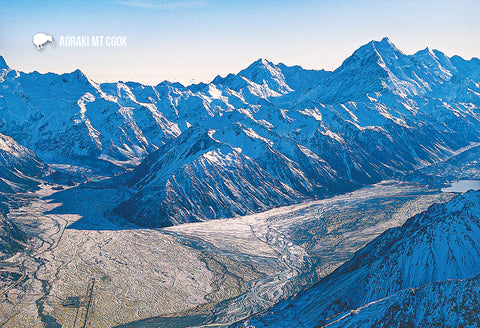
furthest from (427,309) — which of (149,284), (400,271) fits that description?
(149,284)

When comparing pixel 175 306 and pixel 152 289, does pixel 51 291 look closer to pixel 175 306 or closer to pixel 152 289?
pixel 152 289

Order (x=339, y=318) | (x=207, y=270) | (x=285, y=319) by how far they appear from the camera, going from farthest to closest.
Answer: (x=207, y=270)
(x=285, y=319)
(x=339, y=318)

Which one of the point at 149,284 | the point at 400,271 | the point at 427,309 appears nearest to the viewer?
the point at 427,309

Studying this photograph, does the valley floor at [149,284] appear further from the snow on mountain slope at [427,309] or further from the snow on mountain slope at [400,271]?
the snow on mountain slope at [427,309]

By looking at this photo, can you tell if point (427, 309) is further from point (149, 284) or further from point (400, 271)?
point (149, 284)

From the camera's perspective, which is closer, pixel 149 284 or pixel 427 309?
pixel 427 309

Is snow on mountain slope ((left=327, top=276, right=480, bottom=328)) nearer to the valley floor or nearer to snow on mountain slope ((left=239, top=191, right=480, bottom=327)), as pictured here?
snow on mountain slope ((left=239, top=191, right=480, bottom=327))

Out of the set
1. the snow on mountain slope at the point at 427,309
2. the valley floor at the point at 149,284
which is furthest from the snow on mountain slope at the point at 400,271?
the valley floor at the point at 149,284

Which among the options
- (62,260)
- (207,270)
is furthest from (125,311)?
(62,260)

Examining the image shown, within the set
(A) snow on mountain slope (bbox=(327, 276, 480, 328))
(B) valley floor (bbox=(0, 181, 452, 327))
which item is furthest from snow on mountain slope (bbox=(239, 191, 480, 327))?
(B) valley floor (bbox=(0, 181, 452, 327))
